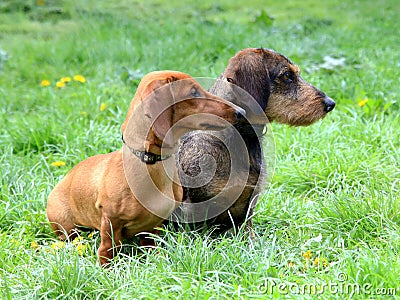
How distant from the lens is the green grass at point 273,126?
124 inches

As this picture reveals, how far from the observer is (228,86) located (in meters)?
3.76

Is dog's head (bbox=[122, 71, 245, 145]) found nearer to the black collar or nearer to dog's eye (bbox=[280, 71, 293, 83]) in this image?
the black collar

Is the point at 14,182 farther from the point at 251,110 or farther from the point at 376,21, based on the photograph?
the point at 376,21

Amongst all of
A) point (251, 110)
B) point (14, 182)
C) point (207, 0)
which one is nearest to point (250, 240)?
point (251, 110)

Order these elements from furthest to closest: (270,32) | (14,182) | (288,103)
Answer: (270,32) < (14,182) < (288,103)

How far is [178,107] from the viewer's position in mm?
3234

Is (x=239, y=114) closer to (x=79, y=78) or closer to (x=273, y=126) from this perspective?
(x=273, y=126)

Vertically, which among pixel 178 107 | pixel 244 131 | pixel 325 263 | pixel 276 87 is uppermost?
pixel 178 107

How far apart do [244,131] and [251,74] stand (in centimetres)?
37

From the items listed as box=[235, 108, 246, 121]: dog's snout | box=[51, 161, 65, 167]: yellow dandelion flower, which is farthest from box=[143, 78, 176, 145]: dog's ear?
box=[51, 161, 65, 167]: yellow dandelion flower

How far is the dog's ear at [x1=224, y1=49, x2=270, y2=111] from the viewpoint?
149 inches

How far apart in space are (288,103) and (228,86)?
56 cm

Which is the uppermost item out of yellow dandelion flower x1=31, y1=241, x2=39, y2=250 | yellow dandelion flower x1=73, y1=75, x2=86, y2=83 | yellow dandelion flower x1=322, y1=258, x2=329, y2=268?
yellow dandelion flower x1=73, y1=75, x2=86, y2=83

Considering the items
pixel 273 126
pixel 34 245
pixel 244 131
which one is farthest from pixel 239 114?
pixel 273 126
